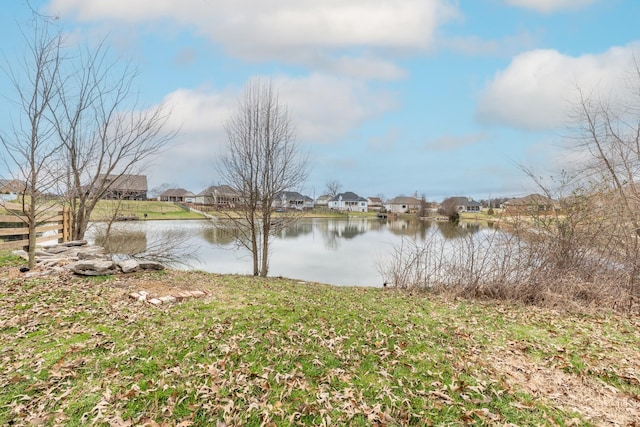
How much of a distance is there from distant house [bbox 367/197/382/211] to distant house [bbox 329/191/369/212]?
16.2ft

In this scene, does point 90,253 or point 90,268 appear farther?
point 90,253

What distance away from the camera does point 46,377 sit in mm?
3035

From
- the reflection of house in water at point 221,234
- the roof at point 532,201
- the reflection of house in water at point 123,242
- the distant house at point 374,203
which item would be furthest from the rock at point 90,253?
the distant house at point 374,203

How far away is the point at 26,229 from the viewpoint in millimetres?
9359

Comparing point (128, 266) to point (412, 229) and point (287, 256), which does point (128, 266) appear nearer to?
point (287, 256)

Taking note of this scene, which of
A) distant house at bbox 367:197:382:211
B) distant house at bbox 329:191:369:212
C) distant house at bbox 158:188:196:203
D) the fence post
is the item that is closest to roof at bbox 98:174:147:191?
the fence post

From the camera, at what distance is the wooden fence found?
8758mm

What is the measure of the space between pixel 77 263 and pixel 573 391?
8463mm

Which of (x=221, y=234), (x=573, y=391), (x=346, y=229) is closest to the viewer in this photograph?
(x=573, y=391)

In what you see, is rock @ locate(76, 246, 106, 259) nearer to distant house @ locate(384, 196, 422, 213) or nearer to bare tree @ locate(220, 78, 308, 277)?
bare tree @ locate(220, 78, 308, 277)

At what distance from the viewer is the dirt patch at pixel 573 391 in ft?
10.0

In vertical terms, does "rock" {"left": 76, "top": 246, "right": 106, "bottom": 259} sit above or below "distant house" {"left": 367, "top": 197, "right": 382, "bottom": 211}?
below

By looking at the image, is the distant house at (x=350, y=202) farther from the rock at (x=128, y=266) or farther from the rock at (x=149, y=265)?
the rock at (x=128, y=266)

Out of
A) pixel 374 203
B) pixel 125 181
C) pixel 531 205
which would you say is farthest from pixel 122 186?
pixel 374 203
